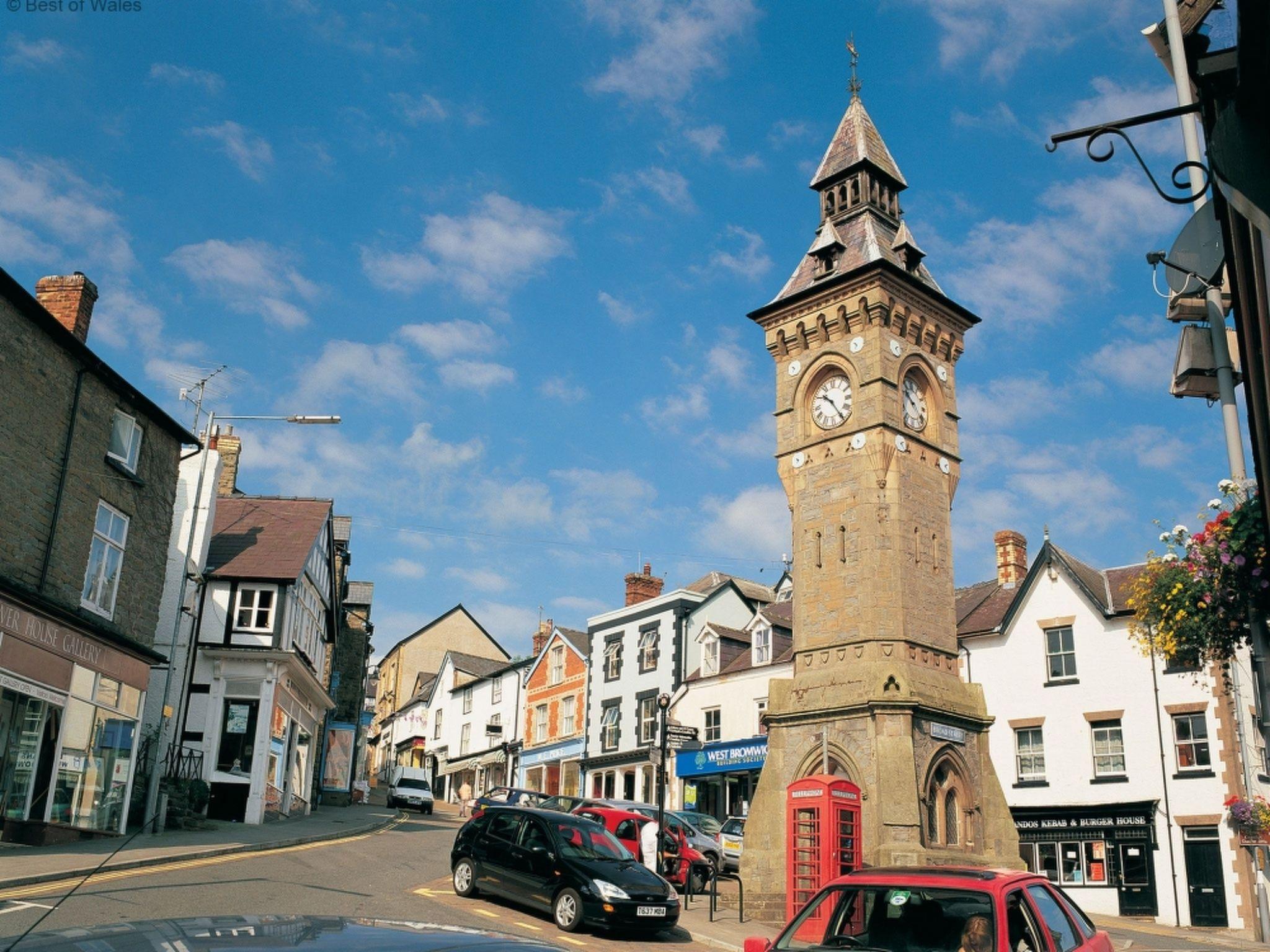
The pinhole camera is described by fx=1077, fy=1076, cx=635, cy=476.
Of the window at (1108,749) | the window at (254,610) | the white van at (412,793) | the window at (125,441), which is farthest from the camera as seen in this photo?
the white van at (412,793)

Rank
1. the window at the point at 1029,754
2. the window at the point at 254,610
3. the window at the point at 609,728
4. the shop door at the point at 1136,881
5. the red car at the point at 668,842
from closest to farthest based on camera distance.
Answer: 1. the red car at the point at 668,842
2. the shop door at the point at 1136,881
3. the window at the point at 254,610
4. the window at the point at 1029,754
5. the window at the point at 609,728

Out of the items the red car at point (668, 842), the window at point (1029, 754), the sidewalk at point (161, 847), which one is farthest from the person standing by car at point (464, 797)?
the window at point (1029, 754)

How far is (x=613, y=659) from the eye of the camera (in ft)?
162

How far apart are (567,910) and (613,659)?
109 feet

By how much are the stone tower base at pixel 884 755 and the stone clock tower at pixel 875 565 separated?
4cm

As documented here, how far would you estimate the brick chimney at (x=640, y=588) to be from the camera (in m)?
50.4

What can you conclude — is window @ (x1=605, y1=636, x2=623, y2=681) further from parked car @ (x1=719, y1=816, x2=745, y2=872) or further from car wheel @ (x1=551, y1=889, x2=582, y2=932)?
car wheel @ (x1=551, y1=889, x2=582, y2=932)

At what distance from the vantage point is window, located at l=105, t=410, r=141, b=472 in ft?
76.2

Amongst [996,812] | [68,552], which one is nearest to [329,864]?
[68,552]

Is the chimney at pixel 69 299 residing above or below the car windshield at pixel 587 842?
above

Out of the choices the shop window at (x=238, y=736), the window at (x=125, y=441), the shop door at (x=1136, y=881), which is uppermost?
the window at (x=125, y=441)

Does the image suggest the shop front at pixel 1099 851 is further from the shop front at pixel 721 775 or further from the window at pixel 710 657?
Result: the window at pixel 710 657

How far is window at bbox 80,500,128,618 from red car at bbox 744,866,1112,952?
18513 millimetres

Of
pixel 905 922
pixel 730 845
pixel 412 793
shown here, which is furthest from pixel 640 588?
pixel 905 922
